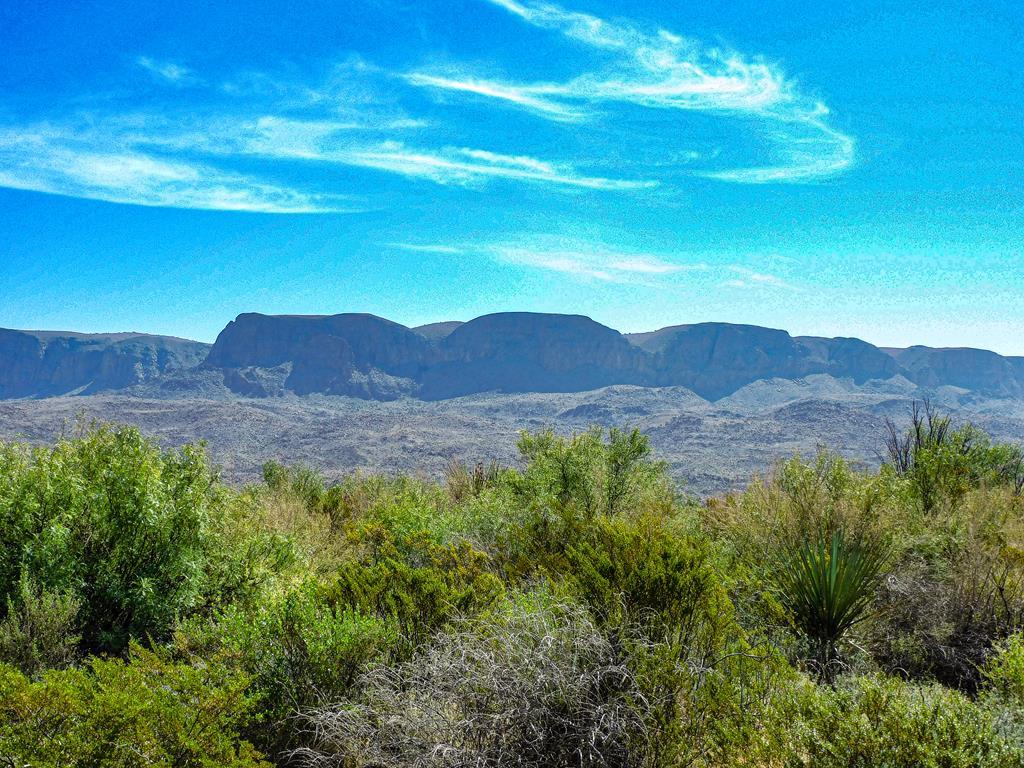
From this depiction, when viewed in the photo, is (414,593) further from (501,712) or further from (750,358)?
(750,358)

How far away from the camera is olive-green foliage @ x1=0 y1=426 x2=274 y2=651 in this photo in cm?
547

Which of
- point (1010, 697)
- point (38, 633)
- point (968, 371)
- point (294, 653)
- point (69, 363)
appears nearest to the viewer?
point (1010, 697)

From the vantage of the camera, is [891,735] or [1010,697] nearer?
[891,735]

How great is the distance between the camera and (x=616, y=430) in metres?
15.0

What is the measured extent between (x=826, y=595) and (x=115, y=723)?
591cm

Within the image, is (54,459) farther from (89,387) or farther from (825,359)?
(825,359)

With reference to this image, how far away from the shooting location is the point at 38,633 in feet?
16.0

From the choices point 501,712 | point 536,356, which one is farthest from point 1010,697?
point 536,356

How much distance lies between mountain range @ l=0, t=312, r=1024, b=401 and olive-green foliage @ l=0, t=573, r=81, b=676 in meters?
159

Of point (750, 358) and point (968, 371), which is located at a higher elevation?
point (750, 358)

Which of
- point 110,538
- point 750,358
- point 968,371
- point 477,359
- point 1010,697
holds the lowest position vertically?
point 1010,697

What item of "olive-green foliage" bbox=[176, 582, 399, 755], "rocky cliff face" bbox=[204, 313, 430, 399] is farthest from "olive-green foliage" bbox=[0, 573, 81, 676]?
"rocky cliff face" bbox=[204, 313, 430, 399]

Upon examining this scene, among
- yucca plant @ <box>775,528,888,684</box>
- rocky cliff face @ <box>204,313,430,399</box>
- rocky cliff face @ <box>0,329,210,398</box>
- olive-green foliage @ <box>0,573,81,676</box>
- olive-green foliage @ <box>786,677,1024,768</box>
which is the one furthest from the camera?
rocky cliff face @ <box>0,329,210,398</box>

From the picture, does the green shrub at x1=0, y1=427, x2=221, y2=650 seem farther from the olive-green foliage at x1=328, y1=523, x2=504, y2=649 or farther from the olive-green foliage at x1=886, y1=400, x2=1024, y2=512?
the olive-green foliage at x1=886, y1=400, x2=1024, y2=512
